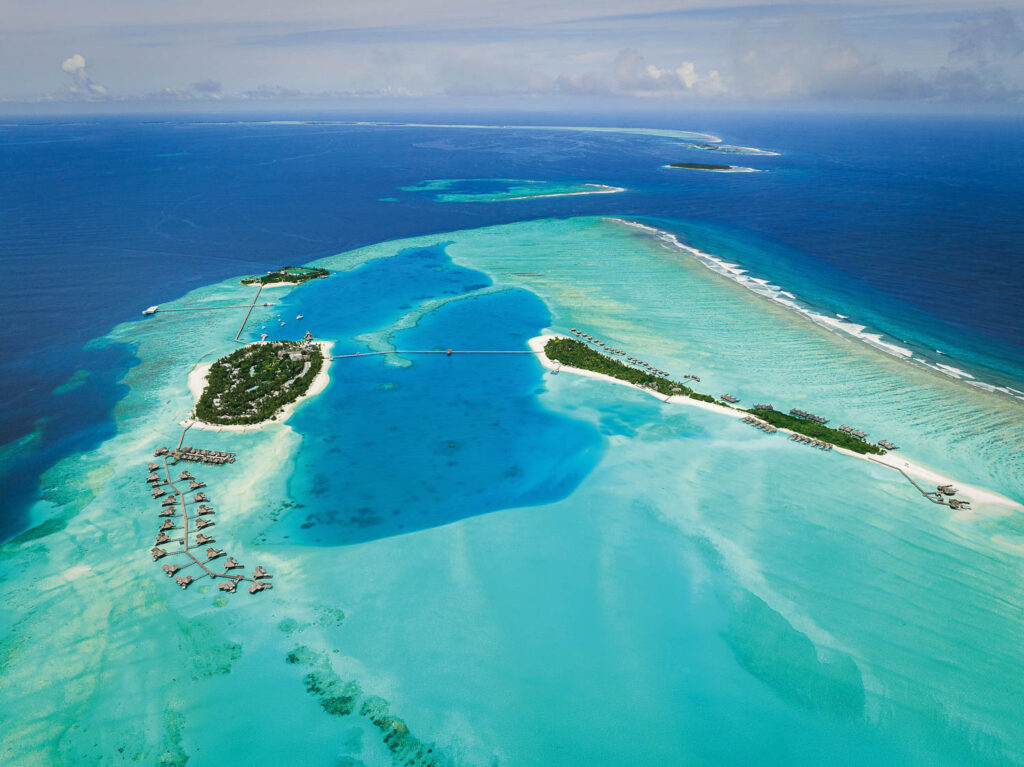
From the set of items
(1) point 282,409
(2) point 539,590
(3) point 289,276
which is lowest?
(1) point 282,409

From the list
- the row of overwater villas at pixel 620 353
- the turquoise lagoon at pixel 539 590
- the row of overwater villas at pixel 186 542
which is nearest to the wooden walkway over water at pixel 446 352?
the turquoise lagoon at pixel 539 590

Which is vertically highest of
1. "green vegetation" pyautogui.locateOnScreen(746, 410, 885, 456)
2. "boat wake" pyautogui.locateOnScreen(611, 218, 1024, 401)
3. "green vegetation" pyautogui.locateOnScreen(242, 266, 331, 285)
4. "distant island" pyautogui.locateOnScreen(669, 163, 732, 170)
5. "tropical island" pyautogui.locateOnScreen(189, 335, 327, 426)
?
"distant island" pyautogui.locateOnScreen(669, 163, 732, 170)

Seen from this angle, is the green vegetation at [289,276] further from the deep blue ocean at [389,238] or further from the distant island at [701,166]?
the distant island at [701,166]

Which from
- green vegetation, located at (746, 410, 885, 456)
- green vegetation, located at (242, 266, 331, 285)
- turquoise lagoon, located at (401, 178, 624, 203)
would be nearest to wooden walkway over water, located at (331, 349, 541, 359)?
green vegetation, located at (746, 410, 885, 456)

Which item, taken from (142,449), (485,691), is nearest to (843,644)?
(485,691)

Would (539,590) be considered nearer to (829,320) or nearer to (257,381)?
(257,381)

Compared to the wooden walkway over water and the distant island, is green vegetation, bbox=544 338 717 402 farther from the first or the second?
the distant island

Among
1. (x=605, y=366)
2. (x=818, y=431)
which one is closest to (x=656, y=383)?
(x=605, y=366)
